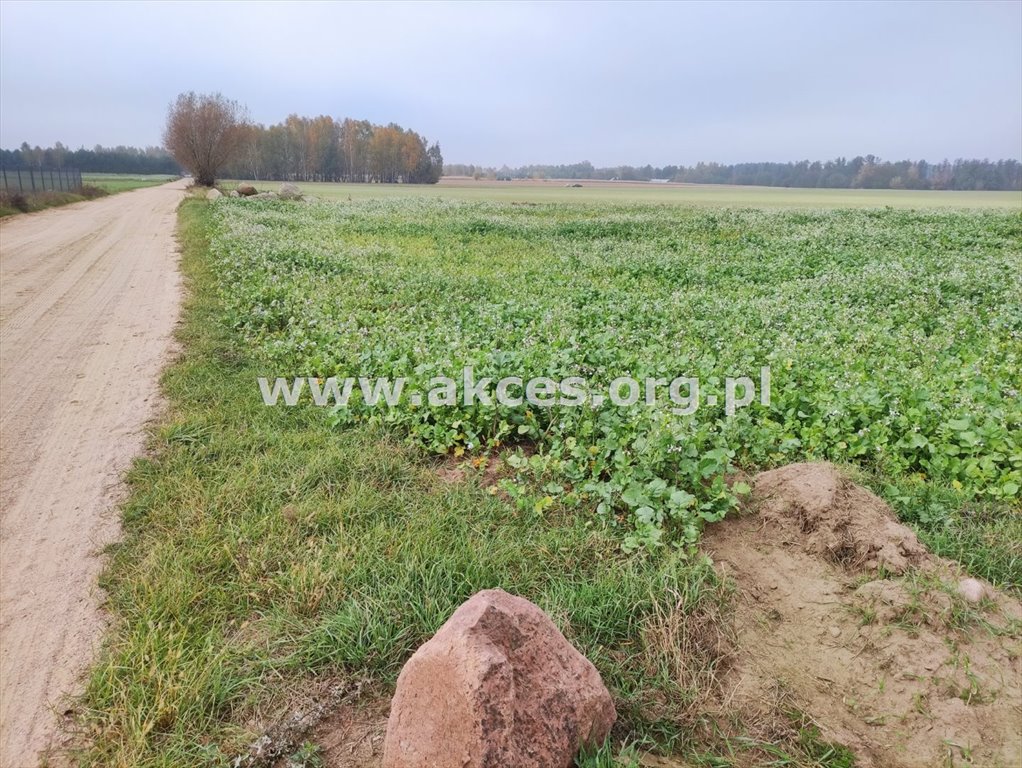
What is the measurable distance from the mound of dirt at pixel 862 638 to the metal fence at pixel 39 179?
40943 millimetres

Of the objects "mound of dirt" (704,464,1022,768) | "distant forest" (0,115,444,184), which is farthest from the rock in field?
"distant forest" (0,115,444,184)

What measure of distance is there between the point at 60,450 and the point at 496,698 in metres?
4.64

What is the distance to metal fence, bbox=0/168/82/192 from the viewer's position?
114ft

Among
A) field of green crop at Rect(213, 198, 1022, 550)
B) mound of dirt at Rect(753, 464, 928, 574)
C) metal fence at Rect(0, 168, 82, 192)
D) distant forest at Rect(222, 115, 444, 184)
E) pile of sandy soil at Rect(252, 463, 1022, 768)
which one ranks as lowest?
pile of sandy soil at Rect(252, 463, 1022, 768)

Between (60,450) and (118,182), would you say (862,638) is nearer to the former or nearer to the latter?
(60,450)

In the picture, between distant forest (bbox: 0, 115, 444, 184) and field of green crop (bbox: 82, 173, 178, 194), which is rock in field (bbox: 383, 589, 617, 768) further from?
→ distant forest (bbox: 0, 115, 444, 184)

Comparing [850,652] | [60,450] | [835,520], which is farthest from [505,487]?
[60,450]

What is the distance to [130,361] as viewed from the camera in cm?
711

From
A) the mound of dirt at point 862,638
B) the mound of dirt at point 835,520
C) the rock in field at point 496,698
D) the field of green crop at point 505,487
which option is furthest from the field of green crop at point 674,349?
the rock in field at point 496,698

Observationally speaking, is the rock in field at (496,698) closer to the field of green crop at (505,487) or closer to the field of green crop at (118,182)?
the field of green crop at (505,487)

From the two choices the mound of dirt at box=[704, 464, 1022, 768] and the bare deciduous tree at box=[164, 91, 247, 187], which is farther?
the bare deciduous tree at box=[164, 91, 247, 187]

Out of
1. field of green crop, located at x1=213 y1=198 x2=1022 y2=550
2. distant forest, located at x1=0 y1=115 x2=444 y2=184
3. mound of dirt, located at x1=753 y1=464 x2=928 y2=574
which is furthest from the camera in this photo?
distant forest, located at x1=0 y1=115 x2=444 y2=184

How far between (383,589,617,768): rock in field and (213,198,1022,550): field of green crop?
4.64 ft

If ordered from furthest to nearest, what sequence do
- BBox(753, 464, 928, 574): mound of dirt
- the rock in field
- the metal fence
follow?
the metal fence < BBox(753, 464, 928, 574): mound of dirt < the rock in field
